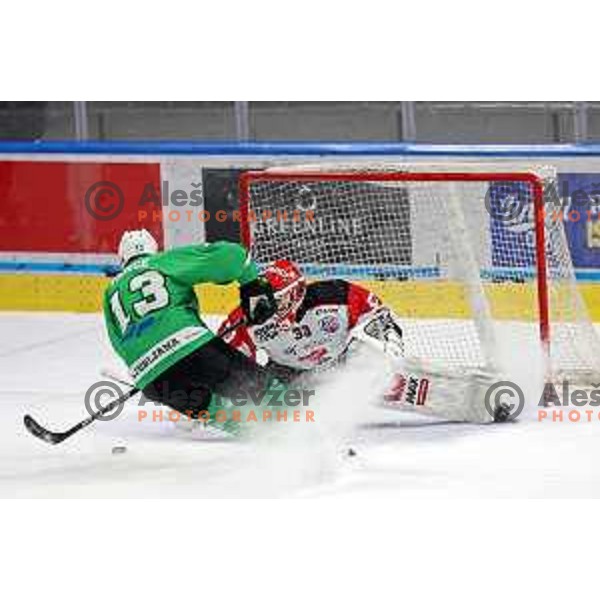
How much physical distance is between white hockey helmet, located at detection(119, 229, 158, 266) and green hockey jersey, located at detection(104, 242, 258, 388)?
14mm

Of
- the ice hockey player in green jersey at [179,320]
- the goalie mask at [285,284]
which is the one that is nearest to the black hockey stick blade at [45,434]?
the ice hockey player in green jersey at [179,320]

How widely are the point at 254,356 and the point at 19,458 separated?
47 cm

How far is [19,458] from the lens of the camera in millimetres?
3732

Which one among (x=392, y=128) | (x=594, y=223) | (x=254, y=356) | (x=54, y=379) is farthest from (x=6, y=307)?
(x=594, y=223)

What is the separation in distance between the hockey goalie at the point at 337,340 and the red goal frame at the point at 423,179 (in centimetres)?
14

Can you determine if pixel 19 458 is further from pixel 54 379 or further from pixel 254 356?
pixel 254 356

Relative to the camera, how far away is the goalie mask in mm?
3873

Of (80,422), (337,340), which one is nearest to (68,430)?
(80,422)

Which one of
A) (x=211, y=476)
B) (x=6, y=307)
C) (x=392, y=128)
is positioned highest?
(x=392, y=128)

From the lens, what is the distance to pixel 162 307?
12.8 ft

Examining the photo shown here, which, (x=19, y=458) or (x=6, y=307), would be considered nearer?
(x=19, y=458)

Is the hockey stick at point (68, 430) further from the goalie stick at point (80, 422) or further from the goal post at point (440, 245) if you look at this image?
the goal post at point (440, 245)

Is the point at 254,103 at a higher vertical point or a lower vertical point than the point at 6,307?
higher

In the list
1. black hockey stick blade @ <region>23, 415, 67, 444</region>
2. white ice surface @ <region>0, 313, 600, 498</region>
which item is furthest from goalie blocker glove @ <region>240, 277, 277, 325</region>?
black hockey stick blade @ <region>23, 415, 67, 444</region>
